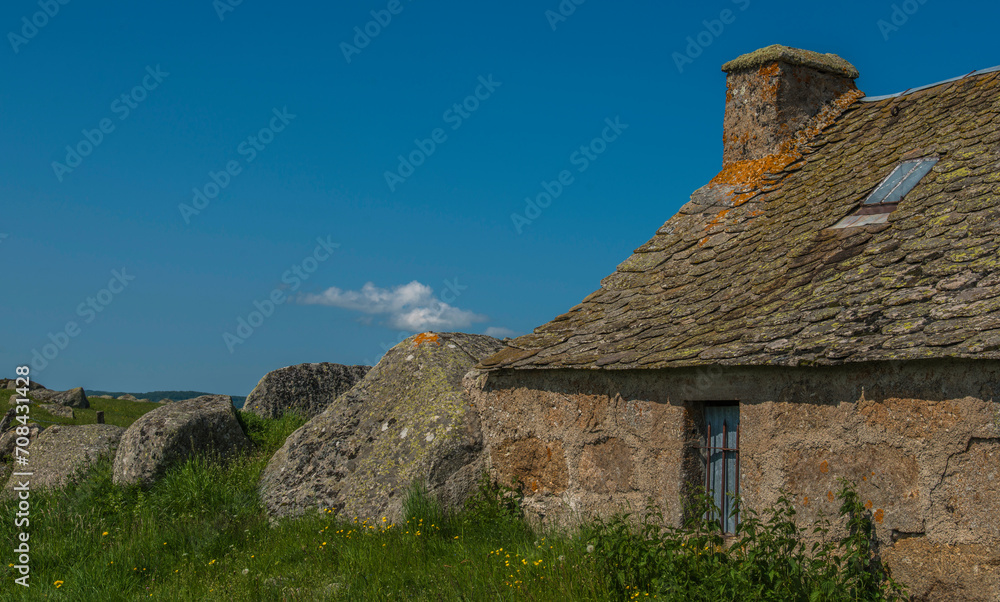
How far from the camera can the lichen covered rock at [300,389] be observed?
11.9 metres

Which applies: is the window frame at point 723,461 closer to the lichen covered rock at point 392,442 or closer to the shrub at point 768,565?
the shrub at point 768,565

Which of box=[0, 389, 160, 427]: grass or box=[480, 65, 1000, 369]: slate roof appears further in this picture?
box=[0, 389, 160, 427]: grass

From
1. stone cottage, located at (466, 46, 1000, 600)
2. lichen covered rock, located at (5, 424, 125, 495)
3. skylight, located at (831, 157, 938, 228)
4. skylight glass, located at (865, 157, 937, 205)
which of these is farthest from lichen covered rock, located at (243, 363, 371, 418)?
skylight glass, located at (865, 157, 937, 205)

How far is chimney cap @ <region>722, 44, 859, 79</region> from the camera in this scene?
947 centimetres

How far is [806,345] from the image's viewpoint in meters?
5.41

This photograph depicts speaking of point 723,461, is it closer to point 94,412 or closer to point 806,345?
point 806,345

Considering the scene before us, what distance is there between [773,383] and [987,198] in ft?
7.45

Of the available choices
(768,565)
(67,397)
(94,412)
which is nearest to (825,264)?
(768,565)

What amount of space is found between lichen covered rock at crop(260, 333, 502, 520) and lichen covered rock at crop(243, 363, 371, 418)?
2.68 metres

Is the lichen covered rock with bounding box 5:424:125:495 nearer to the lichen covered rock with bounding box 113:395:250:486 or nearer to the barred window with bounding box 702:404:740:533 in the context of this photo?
the lichen covered rock with bounding box 113:395:250:486

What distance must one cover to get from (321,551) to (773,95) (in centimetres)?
744

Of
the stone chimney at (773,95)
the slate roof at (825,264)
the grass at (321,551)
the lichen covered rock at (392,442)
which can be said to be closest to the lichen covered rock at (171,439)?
the grass at (321,551)

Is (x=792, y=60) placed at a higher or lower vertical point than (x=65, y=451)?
higher

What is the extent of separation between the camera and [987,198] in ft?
19.6
